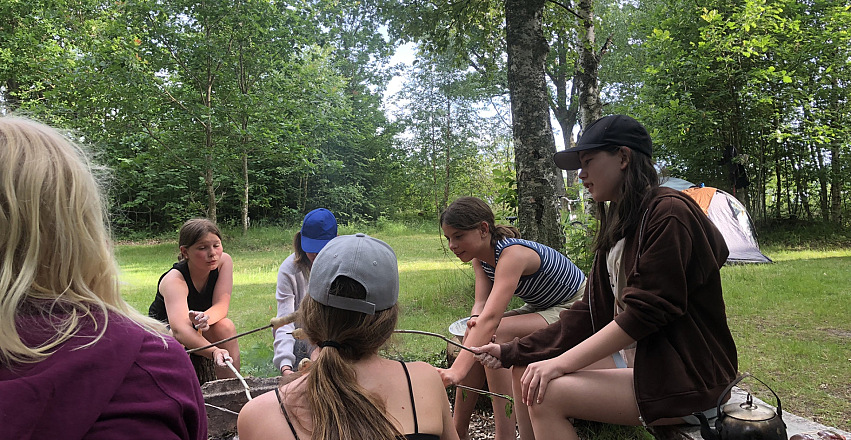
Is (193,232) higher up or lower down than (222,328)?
higher up

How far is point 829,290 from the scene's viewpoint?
6.18 m

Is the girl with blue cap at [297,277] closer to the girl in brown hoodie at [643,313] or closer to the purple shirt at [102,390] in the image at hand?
the girl in brown hoodie at [643,313]

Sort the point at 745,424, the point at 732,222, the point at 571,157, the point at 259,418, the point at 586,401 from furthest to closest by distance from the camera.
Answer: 1. the point at 732,222
2. the point at 571,157
3. the point at 586,401
4. the point at 745,424
5. the point at 259,418

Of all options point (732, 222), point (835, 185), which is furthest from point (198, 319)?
point (835, 185)

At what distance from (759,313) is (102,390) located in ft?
19.9

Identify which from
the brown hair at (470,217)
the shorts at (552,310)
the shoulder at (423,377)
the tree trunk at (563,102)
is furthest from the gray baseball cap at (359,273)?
the tree trunk at (563,102)

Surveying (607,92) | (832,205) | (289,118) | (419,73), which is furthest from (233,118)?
(607,92)

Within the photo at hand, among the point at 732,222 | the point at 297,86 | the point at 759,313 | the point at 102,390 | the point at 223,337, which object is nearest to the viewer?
the point at 102,390

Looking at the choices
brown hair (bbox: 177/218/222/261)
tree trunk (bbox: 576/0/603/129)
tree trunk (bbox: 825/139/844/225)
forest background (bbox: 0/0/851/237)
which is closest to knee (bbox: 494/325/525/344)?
brown hair (bbox: 177/218/222/261)

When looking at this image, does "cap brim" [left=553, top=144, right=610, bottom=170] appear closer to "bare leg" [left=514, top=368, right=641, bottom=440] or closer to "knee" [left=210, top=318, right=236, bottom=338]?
"bare leg" [left=514, top=368, right=641, bottom=440]

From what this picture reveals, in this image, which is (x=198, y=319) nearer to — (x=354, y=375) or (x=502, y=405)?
(x=502, y=405)

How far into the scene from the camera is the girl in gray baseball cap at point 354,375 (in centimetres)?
123

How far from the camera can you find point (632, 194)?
1.84 meters

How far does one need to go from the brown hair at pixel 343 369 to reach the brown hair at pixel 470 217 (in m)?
1.16
